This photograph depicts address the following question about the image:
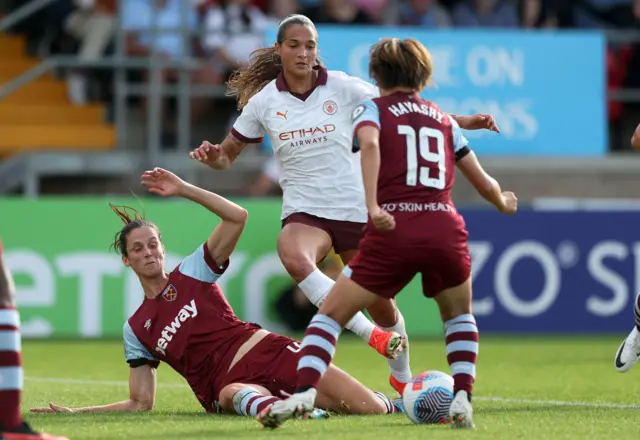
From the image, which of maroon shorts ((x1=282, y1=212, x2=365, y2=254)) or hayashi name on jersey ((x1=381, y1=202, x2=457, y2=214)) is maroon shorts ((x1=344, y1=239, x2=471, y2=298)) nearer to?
hayashi name on jersey ((x1=381, y1=202, x2=457, y2=214))

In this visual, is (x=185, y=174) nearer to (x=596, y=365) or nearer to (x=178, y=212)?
(x=178, y=212)

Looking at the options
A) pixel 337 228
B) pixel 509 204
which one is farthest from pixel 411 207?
pixel 337 228

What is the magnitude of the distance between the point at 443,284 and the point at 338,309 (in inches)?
19.8

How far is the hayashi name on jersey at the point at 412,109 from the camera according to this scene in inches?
245

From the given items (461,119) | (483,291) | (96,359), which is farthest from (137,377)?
(483,291)

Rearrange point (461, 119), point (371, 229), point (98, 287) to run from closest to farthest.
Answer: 1. point (371, 229)
2. point (461, 119)
3. point (98, 287)

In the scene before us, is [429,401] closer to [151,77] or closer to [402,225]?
[402,225]

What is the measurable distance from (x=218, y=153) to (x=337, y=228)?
34.1 inches

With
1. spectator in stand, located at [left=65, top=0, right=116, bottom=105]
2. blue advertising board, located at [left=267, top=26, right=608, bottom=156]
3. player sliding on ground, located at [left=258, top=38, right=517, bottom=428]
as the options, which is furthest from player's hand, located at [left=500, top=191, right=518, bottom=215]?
spectator in stand, located at [left=65, top=0, right=116, bottom=105]

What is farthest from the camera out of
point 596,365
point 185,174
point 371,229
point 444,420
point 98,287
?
point 185,174

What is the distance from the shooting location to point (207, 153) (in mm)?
7625

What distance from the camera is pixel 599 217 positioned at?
1464cm

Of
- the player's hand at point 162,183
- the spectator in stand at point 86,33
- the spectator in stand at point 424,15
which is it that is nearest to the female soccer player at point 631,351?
the player's hand at point 162,183

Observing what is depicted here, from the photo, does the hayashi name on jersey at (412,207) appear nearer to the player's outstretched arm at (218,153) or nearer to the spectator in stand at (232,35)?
the player's outstretched arm at (218,153)
